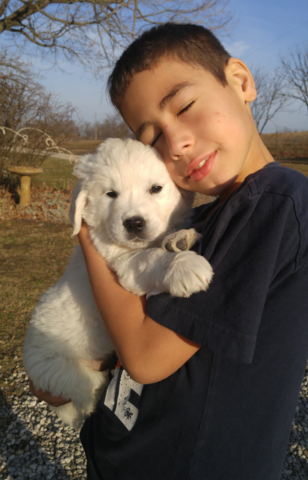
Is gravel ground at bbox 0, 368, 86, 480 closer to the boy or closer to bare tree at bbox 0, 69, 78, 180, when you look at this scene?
the boy

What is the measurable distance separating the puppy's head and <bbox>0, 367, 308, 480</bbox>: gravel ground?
1796 mm

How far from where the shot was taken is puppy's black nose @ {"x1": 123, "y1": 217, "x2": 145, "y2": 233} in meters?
1.66

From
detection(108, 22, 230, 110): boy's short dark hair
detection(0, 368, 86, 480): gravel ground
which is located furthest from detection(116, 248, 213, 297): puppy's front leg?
detection(0, 368, 86, 480): gravel ground

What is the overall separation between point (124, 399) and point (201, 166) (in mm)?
977

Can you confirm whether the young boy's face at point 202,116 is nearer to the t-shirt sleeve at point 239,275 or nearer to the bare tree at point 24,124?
the t-shirt sleeve at point 239,275

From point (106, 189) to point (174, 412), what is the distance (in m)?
1.17

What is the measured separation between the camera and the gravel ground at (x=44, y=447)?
239 cm

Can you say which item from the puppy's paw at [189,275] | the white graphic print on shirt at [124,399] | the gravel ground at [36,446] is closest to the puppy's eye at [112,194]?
the puppy's paw at [189,275]

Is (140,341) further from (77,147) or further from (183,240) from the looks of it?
(77,147)

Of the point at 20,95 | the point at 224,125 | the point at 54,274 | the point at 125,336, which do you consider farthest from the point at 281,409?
the point at 20,95

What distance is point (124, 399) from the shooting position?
1269 mm

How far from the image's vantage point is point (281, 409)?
43.8 inches

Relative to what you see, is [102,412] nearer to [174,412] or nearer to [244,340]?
[174,412]

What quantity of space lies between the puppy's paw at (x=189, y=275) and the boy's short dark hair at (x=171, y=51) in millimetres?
777
